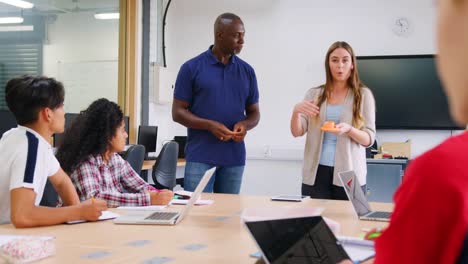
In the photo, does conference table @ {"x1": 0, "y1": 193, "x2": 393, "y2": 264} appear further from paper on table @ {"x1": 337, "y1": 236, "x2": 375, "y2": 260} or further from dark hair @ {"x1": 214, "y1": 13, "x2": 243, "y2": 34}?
dark hair @ {"x1": 214, "y1": 13, "x2": 243, "y2": 34}

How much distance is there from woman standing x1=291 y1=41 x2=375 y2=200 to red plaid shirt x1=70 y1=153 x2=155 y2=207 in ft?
2.75

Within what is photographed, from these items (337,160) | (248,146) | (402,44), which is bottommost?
(248,146)

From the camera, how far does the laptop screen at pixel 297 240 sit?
38.3 inches

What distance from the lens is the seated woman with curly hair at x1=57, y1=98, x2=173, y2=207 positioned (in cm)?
216

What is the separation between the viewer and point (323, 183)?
2504 millimetres

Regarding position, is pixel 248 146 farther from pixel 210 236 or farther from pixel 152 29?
pixel 210 236

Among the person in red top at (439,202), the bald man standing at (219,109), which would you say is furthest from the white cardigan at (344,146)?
the person in red top at (439,202)

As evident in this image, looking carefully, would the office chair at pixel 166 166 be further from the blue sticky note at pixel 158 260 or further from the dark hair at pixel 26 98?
→ the blue sticky note at pixel 158 260

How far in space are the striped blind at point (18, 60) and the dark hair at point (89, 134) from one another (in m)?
1.91

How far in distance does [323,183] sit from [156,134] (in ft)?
10.5

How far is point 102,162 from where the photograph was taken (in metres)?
2.29

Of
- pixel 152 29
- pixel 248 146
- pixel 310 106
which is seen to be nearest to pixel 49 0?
pixel 152 29

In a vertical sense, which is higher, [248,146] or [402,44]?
[402,44]

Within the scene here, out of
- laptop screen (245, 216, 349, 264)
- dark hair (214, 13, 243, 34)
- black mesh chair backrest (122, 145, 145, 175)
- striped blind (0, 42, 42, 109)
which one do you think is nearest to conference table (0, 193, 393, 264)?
laptop screen (245, 216, 349, 264)
